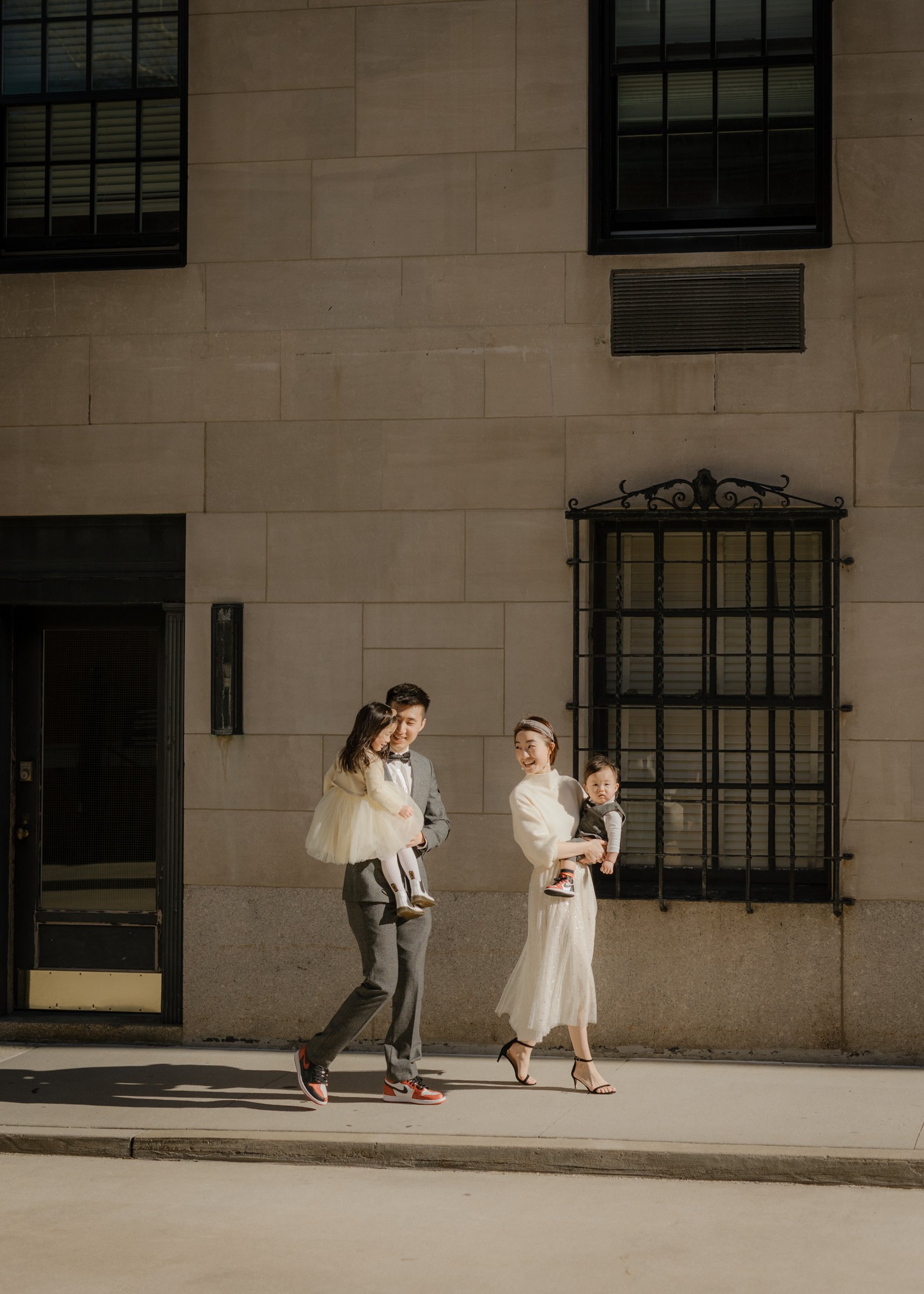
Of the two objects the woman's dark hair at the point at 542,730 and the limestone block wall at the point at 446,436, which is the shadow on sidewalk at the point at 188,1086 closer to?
the limestone block wall at the point at 446,436

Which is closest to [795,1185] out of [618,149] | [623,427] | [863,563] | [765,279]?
[863,563]

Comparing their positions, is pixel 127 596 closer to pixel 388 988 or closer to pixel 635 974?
pixel 388 988

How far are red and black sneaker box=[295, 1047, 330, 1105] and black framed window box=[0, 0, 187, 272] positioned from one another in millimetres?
4987

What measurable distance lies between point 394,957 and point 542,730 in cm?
135

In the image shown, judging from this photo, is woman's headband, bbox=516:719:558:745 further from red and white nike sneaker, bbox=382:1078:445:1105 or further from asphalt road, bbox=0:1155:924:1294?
asphalt road, bbox=0:1155:924:1294

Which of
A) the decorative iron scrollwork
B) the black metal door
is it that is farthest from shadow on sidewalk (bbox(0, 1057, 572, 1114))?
the decorative iron scrollwork

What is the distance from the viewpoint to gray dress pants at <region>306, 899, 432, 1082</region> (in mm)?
7211

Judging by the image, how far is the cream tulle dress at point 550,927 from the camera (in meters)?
7.36

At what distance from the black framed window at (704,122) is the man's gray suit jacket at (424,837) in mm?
3354

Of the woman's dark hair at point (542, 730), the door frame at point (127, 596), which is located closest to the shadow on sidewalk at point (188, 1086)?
the door frame at point (127, 596)

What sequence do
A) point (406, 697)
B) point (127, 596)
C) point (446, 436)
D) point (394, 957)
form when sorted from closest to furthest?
point (394, 957) < point (406, 697) < point (446, 436) < point (127, 596)

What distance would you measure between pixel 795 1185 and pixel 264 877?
12.1ft

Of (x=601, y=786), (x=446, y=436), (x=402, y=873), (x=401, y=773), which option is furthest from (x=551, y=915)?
(x=446, y=436)

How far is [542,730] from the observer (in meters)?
7.43
